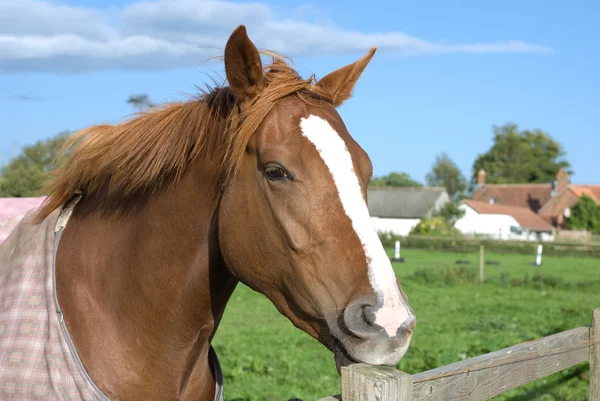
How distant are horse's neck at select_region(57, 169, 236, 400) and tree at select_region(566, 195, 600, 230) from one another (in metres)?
60.2

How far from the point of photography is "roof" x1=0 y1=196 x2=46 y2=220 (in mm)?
3318

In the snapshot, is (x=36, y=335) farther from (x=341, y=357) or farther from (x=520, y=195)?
(x=520, y=195)

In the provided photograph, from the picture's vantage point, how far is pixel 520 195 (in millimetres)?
77875

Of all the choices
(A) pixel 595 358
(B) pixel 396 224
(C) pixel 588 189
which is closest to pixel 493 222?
(B) pixel 396 224

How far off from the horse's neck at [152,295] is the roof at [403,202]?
6367 centimetres

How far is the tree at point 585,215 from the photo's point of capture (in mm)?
57138

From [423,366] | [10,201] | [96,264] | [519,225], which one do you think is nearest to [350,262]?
[96,264]

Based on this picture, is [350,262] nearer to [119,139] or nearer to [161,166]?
[161,166]

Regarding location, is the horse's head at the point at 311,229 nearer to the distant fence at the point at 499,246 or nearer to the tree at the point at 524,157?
the distant fence at the point at 499,246

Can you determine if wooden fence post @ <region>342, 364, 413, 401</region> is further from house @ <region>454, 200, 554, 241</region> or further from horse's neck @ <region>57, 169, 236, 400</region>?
house @ <region>454, 200, 554, 241</region>

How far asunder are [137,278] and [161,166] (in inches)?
18.3

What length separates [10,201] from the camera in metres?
3.54

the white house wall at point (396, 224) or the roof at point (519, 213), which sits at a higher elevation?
the roof at point (519, 213)

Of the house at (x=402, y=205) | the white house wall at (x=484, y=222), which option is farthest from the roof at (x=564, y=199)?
the house at (x=402, y=205)
